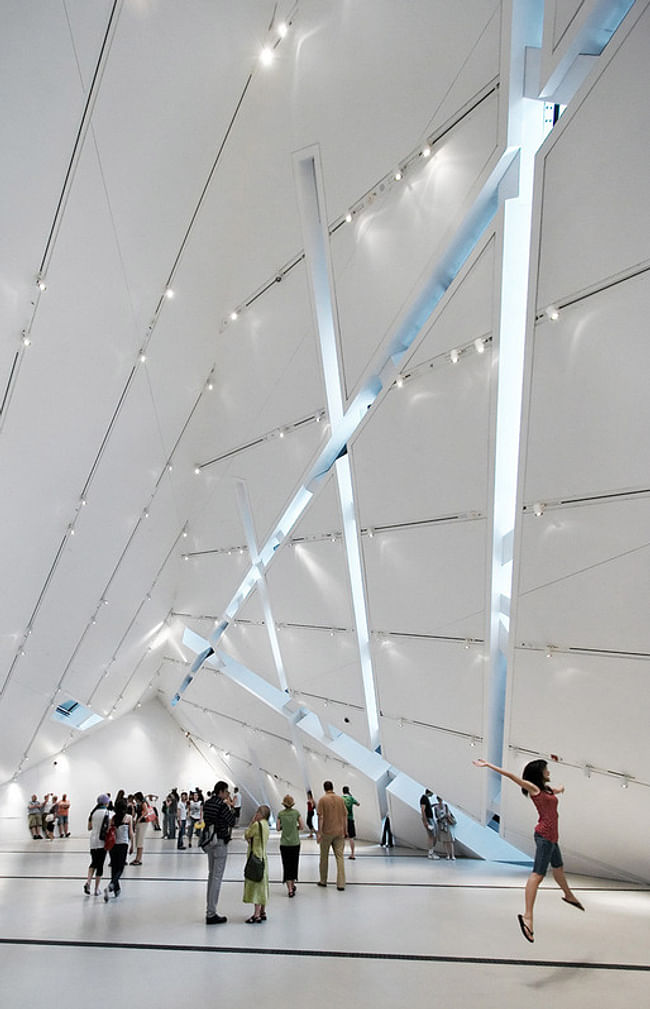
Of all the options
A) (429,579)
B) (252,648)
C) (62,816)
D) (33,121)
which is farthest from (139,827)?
(33,121)

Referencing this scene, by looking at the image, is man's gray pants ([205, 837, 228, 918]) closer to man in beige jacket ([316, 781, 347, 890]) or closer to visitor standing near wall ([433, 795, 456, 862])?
man in beige jacket ([316, 781, 347, 890])

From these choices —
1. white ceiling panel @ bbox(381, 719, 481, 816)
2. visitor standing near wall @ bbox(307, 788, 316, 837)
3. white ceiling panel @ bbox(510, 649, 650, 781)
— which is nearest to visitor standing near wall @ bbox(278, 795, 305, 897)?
white ceiling panel @ bbox(381, 719, 481, 816)

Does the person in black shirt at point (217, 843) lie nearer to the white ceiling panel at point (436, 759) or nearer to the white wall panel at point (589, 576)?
the white wall panel at point (589, 576)

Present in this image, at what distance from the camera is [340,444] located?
11.8m

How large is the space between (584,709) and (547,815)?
259 cm

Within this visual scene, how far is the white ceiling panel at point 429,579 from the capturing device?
33.1ft

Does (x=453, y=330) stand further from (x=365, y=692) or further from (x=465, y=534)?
(x=365, y=692)

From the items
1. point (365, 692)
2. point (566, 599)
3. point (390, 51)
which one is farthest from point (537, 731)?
point (390, 51)

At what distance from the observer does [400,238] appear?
827cm

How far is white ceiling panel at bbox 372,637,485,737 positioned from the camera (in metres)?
11.6

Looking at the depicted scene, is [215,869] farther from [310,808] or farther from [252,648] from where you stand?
[310,808]

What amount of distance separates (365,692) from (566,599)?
7.01 meters

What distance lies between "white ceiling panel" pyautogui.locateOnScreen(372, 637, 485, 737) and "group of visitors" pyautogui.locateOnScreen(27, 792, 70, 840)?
1999cm

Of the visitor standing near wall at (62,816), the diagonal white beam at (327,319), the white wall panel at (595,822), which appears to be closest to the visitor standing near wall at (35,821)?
the visitor standing near wall at (62,816)
